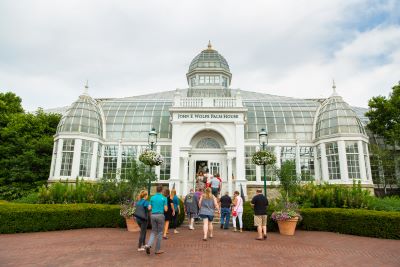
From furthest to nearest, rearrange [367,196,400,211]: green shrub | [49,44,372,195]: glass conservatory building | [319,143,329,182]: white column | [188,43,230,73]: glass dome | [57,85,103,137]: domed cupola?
[188,43,230,73]: glass dome, [57,85,103,137]: domed cupola, [319,143,329,182]: white column, [49,44,372,195]: glass conservatory building, [367,196,400,211]: green shrub

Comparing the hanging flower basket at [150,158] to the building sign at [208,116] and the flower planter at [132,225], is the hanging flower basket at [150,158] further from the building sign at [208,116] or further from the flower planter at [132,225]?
the building sign at [208,116]

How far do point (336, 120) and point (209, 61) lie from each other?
14725 mm

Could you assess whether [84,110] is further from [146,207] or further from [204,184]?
[146,207]

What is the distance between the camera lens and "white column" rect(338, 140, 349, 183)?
64.7 feet

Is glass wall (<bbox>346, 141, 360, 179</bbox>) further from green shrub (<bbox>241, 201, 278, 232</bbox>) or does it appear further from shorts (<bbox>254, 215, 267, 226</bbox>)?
shorts (<bbox>254, 215, 267, 226</bbox>)

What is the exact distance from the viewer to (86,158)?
837 inches

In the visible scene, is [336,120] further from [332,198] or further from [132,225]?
[132,225]

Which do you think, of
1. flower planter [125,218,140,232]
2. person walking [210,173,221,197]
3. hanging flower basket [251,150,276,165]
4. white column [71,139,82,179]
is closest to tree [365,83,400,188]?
hanging flower basket [251,150,276,165]

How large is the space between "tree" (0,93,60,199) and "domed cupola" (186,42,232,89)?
14377 mm

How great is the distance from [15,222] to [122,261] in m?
7.50

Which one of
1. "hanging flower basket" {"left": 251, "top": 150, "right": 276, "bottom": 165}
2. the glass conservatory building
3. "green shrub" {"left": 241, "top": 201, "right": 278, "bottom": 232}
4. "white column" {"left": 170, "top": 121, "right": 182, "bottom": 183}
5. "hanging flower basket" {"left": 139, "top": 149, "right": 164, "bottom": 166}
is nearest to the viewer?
"green shrub" {"left": 241, "top": 201, "right": 278, "bottom": 232}

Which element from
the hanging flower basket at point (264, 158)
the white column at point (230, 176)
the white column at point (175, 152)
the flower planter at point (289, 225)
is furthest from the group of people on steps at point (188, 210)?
the white column at point (175, 152)

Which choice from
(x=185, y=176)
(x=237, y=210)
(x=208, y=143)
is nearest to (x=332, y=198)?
(x=237, y=210)

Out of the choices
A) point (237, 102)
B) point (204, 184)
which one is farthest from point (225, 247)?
point (237, 102)
